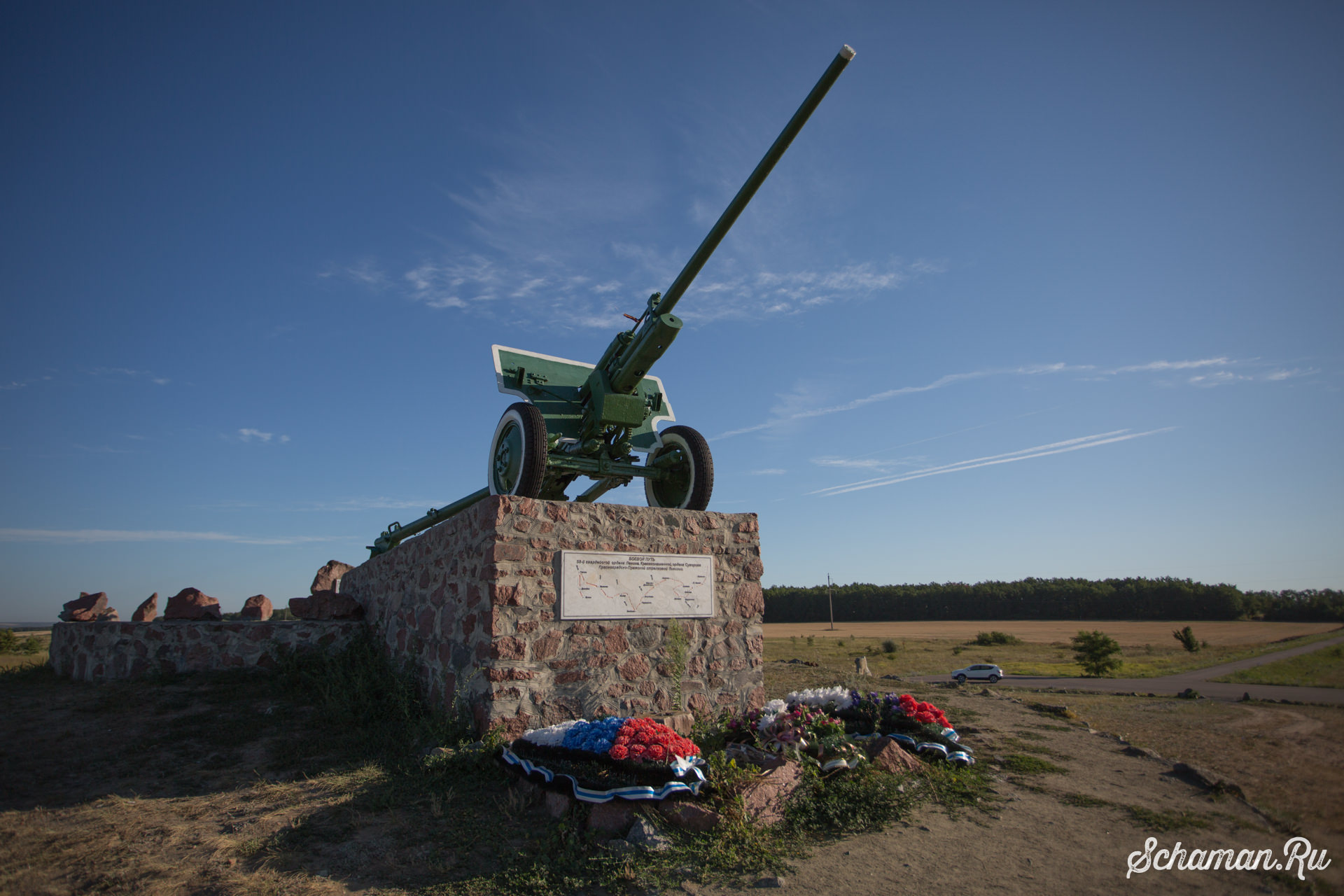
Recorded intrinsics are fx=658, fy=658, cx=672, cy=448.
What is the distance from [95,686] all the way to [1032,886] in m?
9.56

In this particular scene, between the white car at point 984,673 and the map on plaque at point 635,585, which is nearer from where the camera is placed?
the map on plaque at point 635,585

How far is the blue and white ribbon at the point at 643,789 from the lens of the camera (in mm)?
3977

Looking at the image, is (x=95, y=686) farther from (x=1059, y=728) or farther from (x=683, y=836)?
(x=1059, y=728)

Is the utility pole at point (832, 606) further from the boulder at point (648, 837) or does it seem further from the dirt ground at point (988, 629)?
the boulder at point (648, 837)

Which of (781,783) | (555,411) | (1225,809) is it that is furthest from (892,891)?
(555,411)

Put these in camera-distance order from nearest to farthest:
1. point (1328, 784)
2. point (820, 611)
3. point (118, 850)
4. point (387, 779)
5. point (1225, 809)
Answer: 1. point (1328, 784)
2. point (118, 850)
3. point (1225, 809)
4. point (387, 779)
5. point (820, 611)

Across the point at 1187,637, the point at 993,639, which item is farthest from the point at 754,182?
the point at 993,639

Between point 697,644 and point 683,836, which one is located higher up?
point 697,644

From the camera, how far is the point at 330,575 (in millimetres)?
11820

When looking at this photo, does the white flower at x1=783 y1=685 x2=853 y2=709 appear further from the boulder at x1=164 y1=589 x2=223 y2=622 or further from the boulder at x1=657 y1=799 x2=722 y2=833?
the boulder at x1=164 y1=589 x2=223 y2=622

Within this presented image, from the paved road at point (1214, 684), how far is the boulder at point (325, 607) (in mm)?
9161

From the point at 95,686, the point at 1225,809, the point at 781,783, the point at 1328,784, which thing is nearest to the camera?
the point at 1328,784

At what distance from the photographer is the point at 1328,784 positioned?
1970 mm

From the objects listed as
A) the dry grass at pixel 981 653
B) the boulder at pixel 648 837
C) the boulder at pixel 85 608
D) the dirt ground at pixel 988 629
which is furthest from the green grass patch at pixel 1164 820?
the dirt ground at pixel 988 629
